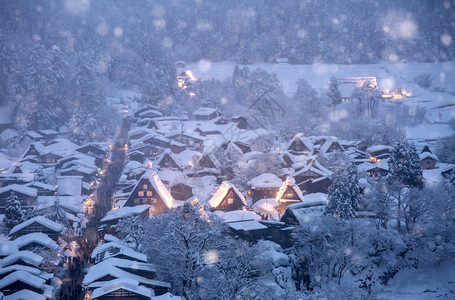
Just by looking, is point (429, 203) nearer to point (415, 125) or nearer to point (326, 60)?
point (415, 125)

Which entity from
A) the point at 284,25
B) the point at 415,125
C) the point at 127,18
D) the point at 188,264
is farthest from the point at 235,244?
the point at 127,18

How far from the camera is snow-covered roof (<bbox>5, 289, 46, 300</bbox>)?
16484 millimetres

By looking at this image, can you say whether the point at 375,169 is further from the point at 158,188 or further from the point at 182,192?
the point at 158,188

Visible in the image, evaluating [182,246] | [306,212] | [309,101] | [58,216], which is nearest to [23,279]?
[182,246]

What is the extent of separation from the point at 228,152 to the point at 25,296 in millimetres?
21579

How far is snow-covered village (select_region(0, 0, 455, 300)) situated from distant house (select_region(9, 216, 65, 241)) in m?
0.11

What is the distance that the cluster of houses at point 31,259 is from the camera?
17.4 m

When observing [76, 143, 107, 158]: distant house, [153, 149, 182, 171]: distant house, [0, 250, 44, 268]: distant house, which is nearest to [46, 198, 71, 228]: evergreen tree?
[0, 250, 44, 268]: distant house

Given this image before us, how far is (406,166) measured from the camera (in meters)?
28.4

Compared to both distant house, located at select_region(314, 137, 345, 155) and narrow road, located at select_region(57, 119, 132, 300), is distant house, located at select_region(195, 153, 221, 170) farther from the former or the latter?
distant house, located at select_region(314, 137, 345, 155)

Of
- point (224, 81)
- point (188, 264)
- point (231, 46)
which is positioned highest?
point (231, 46)

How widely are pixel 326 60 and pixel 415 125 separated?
28.3m

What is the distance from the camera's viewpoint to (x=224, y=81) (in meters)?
66.2

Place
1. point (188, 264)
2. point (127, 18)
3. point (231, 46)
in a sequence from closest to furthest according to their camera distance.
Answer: point (188, 264) < point (231, 46) < point (127, 18)
